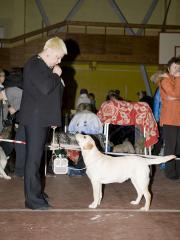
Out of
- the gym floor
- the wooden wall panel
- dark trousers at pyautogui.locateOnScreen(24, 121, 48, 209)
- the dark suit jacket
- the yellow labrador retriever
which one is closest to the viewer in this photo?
the gym floor

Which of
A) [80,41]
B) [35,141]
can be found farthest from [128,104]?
[80,41]

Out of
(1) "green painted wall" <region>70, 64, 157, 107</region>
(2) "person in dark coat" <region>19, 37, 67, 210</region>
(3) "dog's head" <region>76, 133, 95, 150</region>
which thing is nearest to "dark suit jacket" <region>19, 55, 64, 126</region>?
(2) "person in dark coat" <region>19, 37, 67, 210</region>

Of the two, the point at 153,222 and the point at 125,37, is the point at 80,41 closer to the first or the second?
the point at 125,37

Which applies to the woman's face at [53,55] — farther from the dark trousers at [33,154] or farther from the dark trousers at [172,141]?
the dark trousers at [172,141]

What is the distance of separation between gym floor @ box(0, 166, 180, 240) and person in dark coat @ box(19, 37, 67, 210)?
13.4 inches

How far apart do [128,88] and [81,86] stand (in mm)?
1472

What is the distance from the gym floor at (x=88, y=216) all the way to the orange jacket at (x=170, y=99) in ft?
2.59

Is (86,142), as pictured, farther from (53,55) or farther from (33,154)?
(53,55)

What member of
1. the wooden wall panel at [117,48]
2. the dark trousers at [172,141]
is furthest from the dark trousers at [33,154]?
the wooden wall panel at [117,48]

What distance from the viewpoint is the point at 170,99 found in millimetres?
5109

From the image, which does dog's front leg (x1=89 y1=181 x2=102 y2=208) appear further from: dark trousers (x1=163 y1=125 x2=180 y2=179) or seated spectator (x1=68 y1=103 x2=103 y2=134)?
seated spectator (x1=68 y1=103 x2=103 y2=134)

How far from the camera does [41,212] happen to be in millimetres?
3564

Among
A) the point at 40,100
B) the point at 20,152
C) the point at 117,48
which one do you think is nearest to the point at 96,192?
the point at 40,100

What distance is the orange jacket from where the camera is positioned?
505 cm
